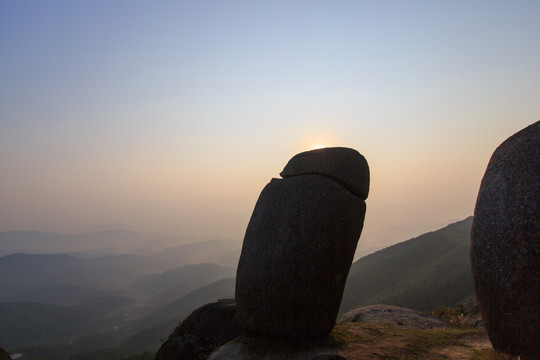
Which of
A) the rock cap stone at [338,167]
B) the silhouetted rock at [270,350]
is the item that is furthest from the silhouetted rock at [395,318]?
the rock cap stone at [338,167]

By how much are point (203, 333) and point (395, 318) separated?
30.6 ft

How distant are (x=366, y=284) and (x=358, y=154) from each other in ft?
210

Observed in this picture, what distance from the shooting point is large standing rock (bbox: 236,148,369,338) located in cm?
1203

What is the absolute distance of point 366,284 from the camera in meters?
72.4

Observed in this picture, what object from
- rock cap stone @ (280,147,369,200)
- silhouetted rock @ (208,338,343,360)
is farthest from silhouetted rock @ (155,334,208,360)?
rock cap stone @ (280,147,369,200)

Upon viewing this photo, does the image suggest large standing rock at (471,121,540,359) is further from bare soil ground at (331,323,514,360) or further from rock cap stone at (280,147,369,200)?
rock cap stone at (280,147,369,200)

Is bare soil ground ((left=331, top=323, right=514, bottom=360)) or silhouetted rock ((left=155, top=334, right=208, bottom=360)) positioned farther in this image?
silhouetted rock ((left=155, top=334, right=208, bottom=360))

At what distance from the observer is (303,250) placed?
1202cm

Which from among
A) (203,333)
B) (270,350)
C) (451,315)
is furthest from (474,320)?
(203,333)

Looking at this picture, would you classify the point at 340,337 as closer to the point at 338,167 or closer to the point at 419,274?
the point at 338,167

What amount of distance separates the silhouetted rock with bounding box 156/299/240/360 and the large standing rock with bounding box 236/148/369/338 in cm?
293

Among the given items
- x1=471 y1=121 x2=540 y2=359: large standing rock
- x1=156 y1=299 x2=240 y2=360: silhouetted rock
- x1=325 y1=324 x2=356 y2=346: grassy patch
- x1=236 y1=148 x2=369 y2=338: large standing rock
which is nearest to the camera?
x1=471 y1=121 x2=540 y2=359: large standing rock

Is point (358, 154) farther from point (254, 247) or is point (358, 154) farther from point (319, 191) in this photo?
point (254, 247)

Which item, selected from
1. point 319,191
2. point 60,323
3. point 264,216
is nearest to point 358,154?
point 319,191
